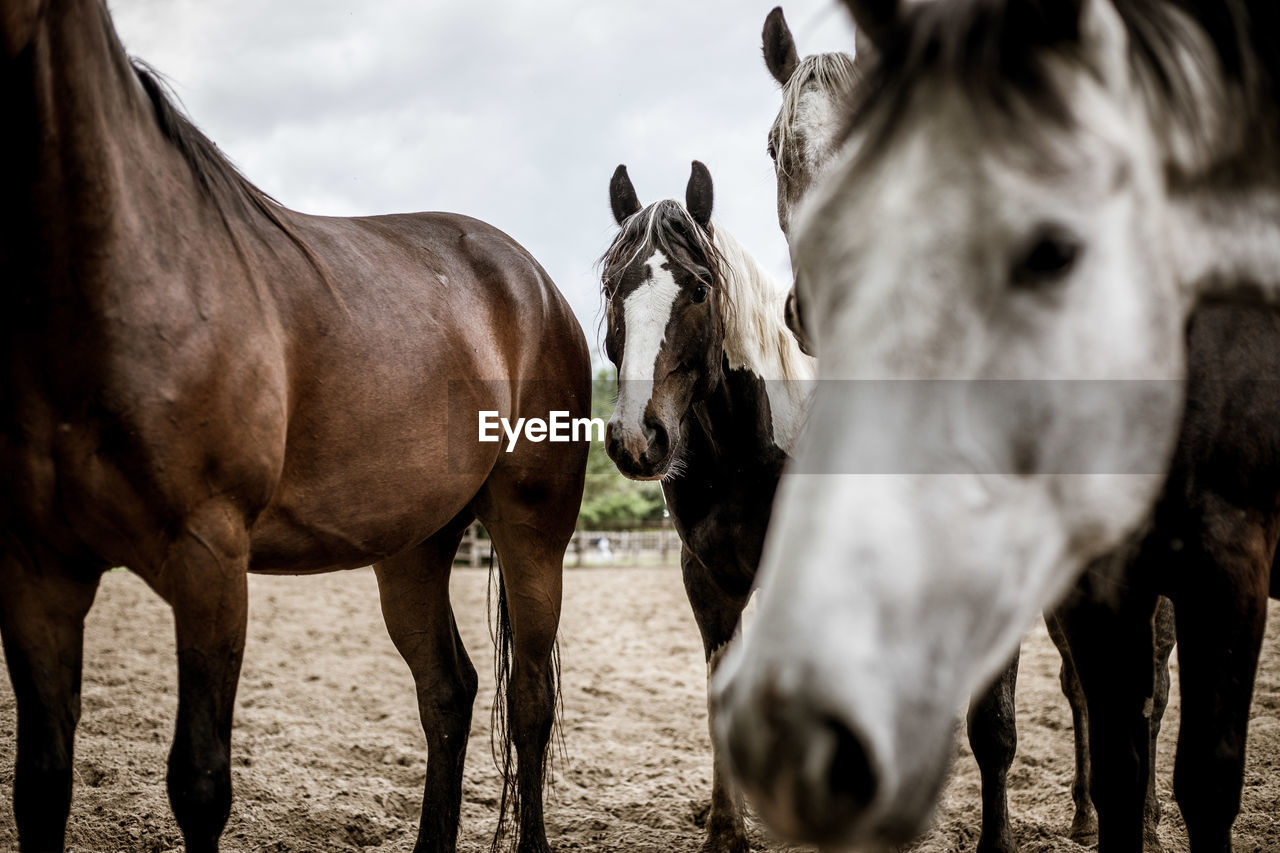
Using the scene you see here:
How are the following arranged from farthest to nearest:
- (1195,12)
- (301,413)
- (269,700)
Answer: (269,700)
(301,413)
(1195,12)

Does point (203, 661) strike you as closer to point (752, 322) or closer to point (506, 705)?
point (506, 705)

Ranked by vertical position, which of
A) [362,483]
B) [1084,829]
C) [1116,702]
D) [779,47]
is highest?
[779,47]

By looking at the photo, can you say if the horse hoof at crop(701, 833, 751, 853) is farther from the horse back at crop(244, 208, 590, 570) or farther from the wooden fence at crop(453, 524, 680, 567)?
the wooden fence at crop(453, 524, 680, 567)

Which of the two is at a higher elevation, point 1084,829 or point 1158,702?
point 1158,702

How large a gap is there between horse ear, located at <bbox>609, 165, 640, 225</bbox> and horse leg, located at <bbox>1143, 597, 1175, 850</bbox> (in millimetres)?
2577

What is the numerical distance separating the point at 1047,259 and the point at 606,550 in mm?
22082

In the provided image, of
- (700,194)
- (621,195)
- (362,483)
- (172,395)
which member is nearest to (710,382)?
(700,194)

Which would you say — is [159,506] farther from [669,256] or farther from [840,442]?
[669,256]

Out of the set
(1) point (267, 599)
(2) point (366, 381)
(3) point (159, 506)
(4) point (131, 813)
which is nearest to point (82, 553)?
(3) point (159, 506)

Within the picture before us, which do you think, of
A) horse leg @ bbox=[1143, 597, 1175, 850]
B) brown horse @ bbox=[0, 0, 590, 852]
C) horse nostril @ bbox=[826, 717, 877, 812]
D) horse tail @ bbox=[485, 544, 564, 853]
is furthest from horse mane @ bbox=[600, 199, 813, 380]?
horse nostril @ bbox=[826, 717, 877, 812]

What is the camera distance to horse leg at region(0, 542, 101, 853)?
1938 millimetres

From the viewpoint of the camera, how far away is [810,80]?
8.81 ft

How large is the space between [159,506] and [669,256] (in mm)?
1941

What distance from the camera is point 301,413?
2.21 meters
